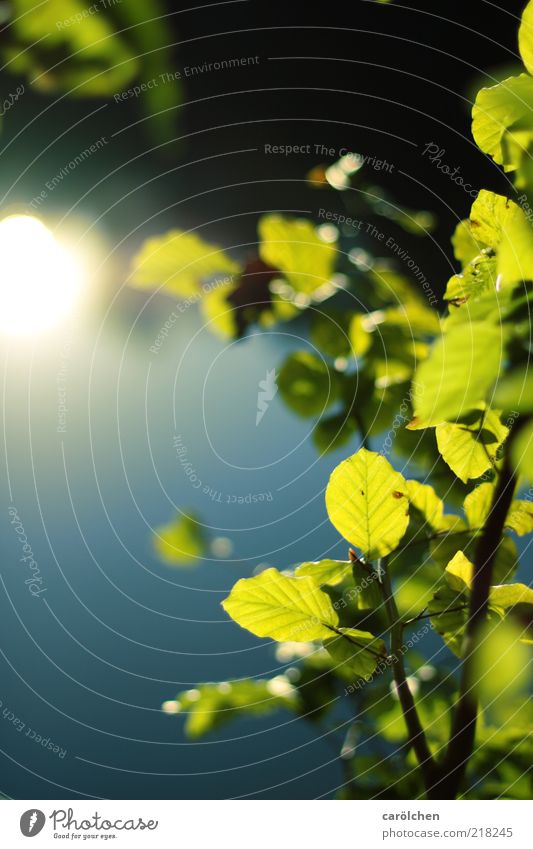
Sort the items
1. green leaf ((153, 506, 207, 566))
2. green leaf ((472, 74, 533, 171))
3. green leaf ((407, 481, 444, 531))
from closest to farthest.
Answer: green leaf ((472, 74, 533, 171))
green leaf ((407, 481, 444, 531))
green leaf ((153, 506, 207, 566))

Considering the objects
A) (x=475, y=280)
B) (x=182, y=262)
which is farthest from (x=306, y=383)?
(x=475, y=280)

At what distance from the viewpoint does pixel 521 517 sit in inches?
18.8

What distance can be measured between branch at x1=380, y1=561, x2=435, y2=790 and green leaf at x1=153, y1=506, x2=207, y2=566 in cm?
56

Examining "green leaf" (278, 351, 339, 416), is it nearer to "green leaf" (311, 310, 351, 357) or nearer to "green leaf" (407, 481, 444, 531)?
"green leaf" (311, 310, 351, 357)

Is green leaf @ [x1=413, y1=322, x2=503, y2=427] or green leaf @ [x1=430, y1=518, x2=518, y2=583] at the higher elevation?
green leaf @ [x1=430, y1=518, x2=518, y2=583]

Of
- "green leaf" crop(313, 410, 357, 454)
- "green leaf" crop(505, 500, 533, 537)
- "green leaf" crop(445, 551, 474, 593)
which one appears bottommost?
"green leaf" crop(445, 551, 474, 593)

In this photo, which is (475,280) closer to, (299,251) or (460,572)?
(460,572)

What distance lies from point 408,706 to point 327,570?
0.31ft

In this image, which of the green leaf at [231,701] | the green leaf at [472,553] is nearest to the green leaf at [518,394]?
the green leaf at [472,553]

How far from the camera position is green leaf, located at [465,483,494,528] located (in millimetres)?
474

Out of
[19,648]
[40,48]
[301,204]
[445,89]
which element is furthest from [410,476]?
[19,648]

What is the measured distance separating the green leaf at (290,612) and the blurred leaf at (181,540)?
0.52 meters

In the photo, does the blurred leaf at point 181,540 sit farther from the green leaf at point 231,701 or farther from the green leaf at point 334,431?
the green leaf at point 334,431

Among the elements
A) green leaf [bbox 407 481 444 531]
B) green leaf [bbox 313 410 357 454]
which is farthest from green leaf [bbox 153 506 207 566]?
green leaf [bbox 407 481 444 531]
